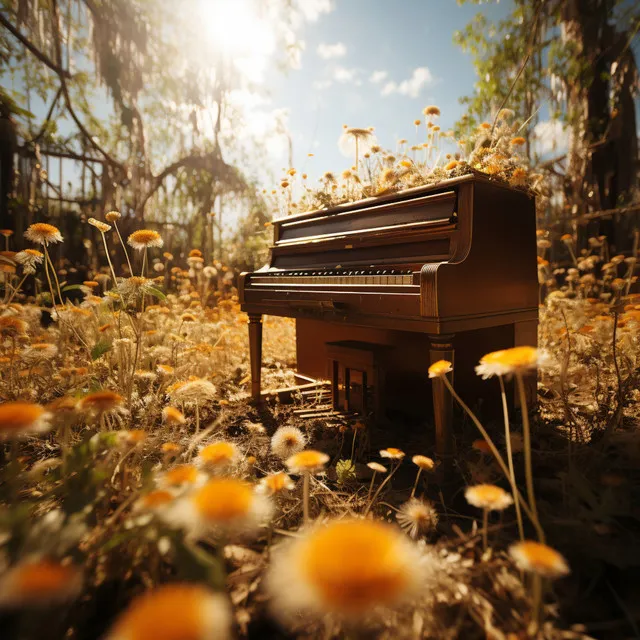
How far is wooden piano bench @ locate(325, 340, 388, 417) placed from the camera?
2.57 metres

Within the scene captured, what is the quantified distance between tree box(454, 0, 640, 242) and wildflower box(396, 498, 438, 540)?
5.85 meters

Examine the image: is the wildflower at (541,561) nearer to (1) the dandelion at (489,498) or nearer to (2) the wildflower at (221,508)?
(1) the dandelion at (489,498)

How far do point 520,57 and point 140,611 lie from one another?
8.34 metres

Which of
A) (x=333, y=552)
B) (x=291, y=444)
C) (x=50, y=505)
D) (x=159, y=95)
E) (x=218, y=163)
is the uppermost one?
(x=159, y=95)

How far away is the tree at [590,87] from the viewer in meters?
5.39

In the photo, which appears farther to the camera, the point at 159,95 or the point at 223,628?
the point at 159,95

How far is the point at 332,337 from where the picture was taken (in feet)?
11.1

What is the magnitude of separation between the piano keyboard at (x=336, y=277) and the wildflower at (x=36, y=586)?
1739 millimetres

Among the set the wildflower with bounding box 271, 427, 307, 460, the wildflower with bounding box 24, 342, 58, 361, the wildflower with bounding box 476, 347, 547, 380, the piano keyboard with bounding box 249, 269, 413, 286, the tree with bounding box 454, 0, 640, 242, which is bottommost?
the wildflower with bounding box 271, 427, 307, 460

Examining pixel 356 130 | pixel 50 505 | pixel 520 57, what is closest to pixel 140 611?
pixel 50 505

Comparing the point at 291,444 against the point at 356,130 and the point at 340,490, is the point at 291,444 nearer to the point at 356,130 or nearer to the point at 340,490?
the point at 340,490

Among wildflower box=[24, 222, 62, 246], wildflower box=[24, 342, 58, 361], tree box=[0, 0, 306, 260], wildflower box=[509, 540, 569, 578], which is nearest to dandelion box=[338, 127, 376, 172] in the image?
wildflower box=[24, 222, 62, 246]

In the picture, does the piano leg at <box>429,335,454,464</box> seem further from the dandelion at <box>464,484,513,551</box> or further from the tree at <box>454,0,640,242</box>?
the tree at <box>454,0,640,242</box>

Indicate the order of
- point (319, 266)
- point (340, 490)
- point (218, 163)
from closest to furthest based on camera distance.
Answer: point (340, 490), point (319, 266), point (218, 163)
